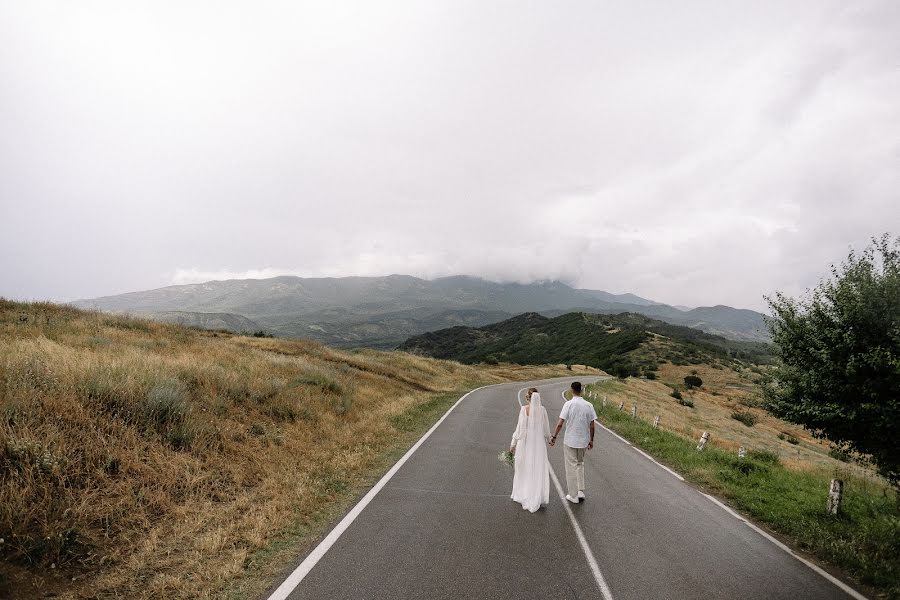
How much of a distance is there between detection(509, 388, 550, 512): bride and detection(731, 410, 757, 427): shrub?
Answer: 44568 millimetres

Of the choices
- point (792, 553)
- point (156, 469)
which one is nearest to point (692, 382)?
point (792, 553)

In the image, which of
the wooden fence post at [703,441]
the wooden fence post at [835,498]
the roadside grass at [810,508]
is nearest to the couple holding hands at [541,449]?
the roadside grass at [810,508]

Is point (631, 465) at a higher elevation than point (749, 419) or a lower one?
higher

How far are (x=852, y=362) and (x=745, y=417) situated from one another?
4562cm

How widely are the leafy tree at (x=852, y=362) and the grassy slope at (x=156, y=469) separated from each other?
29.0ft

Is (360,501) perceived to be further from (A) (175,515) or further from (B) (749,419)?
(B) (749,419)

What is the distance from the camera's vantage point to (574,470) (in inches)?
319

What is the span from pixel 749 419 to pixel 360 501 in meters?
49.4

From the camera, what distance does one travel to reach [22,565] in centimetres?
427

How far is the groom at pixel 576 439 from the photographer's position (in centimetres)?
806

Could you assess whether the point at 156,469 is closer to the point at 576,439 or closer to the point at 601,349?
the point at 576,439

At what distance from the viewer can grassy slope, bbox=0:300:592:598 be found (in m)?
4.59

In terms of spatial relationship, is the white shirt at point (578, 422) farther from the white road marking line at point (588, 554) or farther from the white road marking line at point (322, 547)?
the white road marking line at point (322, 547)

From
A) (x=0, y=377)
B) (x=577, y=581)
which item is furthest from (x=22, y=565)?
(x=577, y=581)
